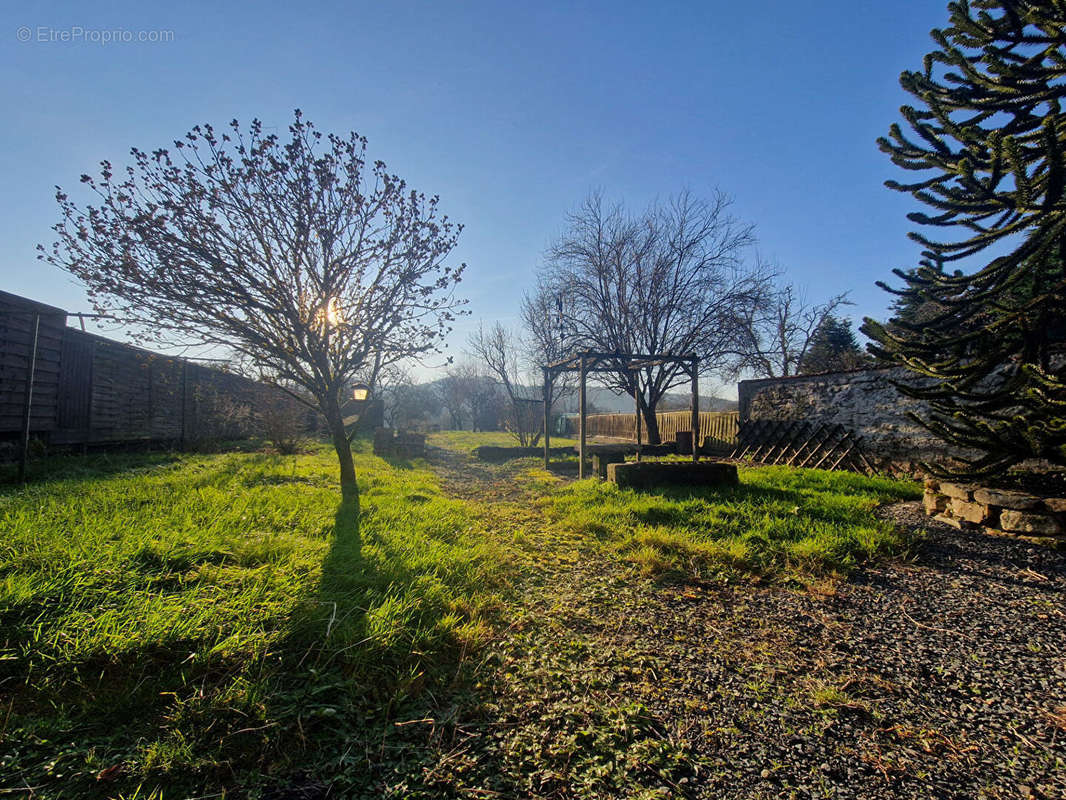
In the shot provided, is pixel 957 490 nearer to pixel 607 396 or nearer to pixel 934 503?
pixel 934 503

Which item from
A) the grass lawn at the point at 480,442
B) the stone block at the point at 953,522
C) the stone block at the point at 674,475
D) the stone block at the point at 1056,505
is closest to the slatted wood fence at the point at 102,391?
the stone block at the point at 674,475

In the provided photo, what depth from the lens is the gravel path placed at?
1.58 metres

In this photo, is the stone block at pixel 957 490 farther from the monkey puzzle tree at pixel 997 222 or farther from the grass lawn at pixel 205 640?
the grass lawn at pixel 205 640

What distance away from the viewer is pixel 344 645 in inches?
84.7

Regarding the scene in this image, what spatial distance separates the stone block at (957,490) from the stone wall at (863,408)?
6.46ft

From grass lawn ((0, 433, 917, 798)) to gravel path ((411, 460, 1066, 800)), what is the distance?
0.32m

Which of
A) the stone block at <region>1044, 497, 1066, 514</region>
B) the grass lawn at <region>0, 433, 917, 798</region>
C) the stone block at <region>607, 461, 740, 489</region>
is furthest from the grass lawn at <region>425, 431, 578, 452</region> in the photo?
the stone block at <region>1044, 497, 1066, 514</region>

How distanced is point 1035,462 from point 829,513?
4186mm

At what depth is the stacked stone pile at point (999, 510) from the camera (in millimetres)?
4242

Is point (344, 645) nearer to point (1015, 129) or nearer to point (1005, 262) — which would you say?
point (1005, 262)

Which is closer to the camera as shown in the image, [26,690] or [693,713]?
[26,690]

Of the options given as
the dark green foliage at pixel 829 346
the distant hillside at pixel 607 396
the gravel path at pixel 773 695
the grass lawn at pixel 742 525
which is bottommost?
the gravel path at pixel 773 695

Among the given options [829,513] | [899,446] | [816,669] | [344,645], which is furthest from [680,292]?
[344,645]

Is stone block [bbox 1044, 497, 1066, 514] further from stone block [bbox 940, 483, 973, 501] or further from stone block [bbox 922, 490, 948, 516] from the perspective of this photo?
stone block [bbox 922, 490, 948, 516]
